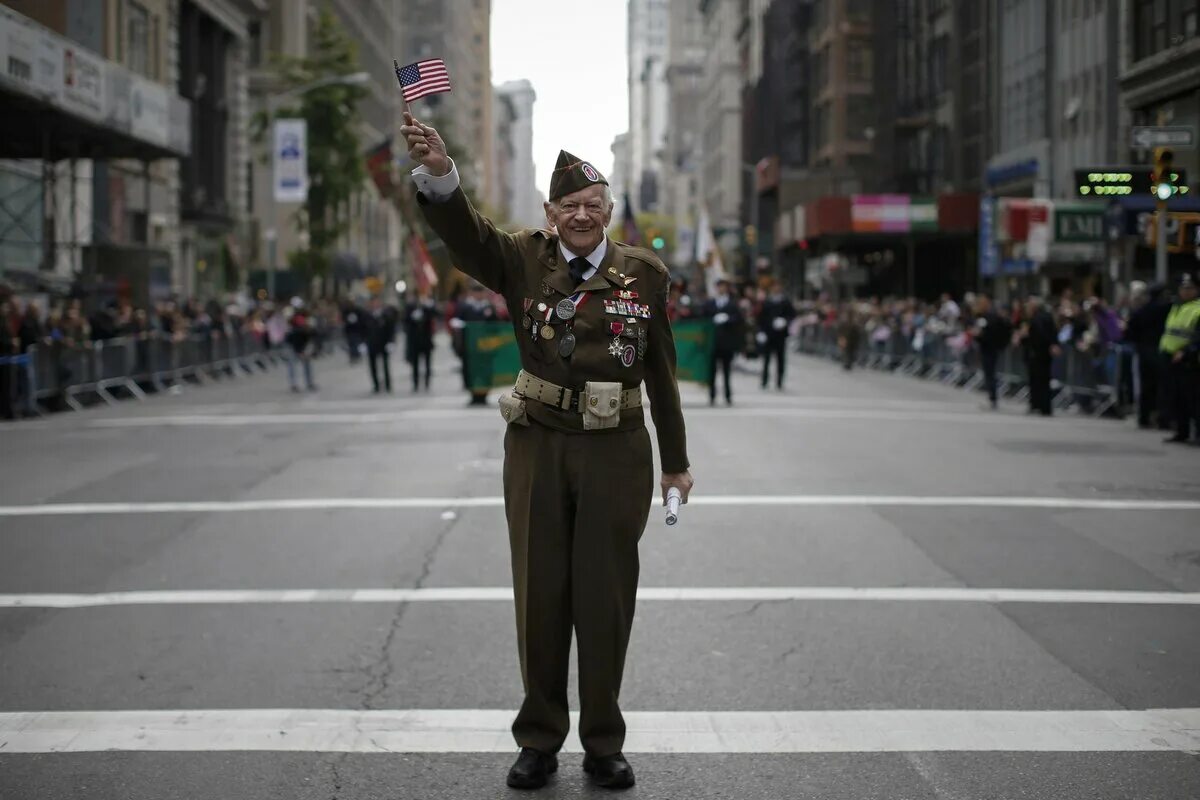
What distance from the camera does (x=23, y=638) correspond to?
8.02m

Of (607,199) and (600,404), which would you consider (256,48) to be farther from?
(600,404)

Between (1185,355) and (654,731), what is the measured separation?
13966 millimetres

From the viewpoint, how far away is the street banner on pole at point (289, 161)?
47.6 metres

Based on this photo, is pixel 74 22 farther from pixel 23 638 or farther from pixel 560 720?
pixel 560 720

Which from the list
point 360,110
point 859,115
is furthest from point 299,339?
point 360,110

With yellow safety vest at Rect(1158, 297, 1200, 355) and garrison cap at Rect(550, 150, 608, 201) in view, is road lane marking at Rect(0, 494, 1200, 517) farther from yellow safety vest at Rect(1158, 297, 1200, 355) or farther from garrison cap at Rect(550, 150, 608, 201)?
garrison cap at Rect(550, 150, 608, 201)

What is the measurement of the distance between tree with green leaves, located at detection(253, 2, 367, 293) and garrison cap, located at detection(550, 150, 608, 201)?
170 ft

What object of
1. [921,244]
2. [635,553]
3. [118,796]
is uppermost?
[921,244]

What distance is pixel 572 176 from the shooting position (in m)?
5.38

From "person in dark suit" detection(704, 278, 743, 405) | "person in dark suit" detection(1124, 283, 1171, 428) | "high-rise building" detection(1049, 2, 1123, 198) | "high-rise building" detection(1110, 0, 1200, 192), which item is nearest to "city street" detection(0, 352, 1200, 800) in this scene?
"person in dark suit" detection(1124, 283, 1171, 428)

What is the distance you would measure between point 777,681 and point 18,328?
734 inches

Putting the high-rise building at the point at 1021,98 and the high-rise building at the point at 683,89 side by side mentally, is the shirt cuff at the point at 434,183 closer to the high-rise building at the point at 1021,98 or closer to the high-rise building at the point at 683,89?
the high-rise building at the point at 1021,98

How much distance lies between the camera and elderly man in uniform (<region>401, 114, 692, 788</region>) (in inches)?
212

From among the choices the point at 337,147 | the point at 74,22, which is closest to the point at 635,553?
the point at 74,22
